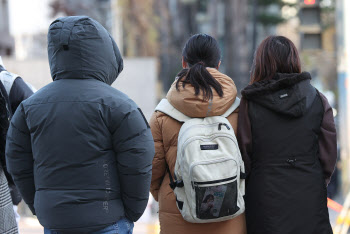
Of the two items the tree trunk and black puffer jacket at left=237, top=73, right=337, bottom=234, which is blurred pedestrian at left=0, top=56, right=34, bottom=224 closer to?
black puffer jacket at left=237, top=73, right=337, bottom=234

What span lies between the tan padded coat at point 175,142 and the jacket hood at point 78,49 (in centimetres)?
65

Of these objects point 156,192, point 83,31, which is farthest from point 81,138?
point 156,192

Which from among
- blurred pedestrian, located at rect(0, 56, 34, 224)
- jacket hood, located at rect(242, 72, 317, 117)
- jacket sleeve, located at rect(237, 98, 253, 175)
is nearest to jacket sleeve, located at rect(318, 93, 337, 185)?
jacket hood, located at rect(242, 72, 317, 117)

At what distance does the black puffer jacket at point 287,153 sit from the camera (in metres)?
3.39

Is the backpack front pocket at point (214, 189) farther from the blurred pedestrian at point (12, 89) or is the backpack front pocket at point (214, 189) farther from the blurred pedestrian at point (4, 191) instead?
the blurred pedestrian at point (12, 89)

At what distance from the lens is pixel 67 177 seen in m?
2.75

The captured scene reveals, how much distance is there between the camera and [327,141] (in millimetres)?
3408

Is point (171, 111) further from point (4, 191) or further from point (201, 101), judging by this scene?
point (4, 191)

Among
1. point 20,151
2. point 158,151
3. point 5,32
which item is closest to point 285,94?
point 158,151

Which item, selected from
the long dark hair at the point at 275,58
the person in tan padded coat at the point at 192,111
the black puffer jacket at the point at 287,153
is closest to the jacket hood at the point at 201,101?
the person in tan padded coat at the point at 192,111

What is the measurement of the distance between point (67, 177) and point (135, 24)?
20.4 meters

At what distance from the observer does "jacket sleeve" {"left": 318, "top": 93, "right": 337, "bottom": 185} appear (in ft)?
11.2

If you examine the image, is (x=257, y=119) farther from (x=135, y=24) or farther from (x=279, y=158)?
(x=135, y=24)

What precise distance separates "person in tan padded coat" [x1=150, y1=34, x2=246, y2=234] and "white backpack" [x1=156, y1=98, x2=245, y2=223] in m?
0.11
